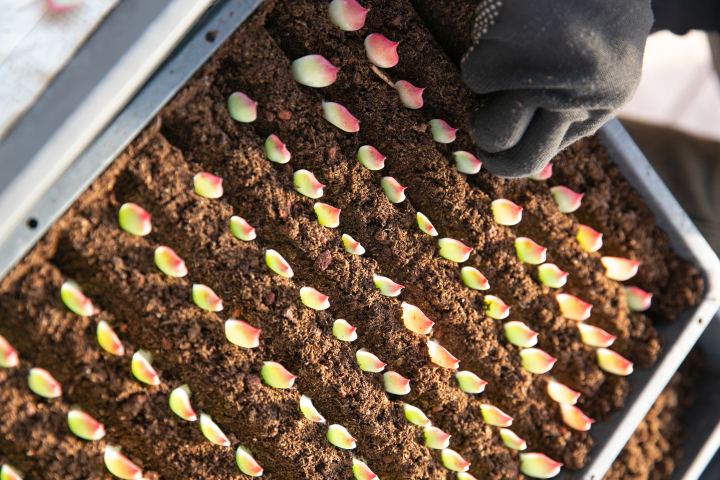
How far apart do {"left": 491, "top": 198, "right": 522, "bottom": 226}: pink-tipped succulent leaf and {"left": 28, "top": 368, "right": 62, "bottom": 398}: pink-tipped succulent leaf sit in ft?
2.44

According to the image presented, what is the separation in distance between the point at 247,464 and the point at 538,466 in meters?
0.55

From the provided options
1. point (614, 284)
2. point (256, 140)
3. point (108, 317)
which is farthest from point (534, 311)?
point (108, 317)

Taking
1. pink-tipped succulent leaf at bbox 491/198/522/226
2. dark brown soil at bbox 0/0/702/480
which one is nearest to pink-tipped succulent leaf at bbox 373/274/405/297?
dark brown soil at bbox 0/0/702/480

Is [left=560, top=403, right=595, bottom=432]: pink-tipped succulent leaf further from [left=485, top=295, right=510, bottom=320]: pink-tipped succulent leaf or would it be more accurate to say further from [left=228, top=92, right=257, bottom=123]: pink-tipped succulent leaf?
[left=228, top=92, right=257, bottom=123]: pink-tipped succulent leaf

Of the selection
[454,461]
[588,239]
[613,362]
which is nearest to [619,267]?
[588,239]

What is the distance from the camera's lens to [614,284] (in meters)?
0.94

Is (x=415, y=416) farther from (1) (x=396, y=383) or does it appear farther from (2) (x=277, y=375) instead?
(2) (x=277, y=375)

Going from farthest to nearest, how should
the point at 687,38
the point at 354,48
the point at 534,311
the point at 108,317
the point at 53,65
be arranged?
1. the point at 687,38
2. the point at 534,311
3. the point at 354,48
4. the point at 108,317
5. the point at 53,65

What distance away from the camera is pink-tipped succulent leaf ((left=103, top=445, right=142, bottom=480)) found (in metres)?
0.65

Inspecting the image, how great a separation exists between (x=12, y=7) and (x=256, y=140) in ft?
1.06

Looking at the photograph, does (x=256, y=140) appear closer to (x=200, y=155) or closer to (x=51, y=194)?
(x=200, y=155)

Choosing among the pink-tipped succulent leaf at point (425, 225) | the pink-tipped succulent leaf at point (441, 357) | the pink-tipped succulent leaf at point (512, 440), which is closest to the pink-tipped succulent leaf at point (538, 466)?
the pink-tipped succulent leaf at point (512, 440)

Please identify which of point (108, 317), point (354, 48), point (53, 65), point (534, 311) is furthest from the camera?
point (534, 311)

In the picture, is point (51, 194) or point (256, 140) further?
point (256, 140)
